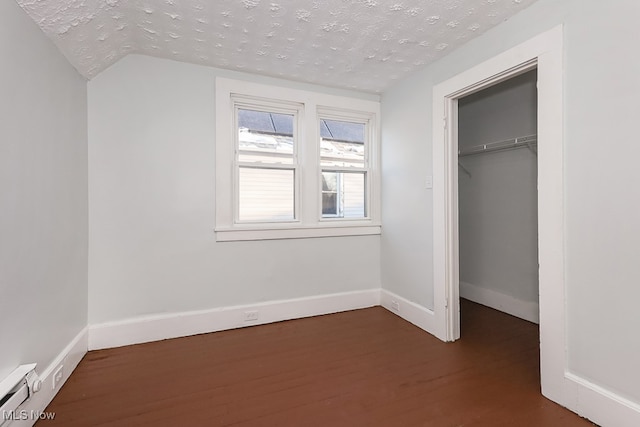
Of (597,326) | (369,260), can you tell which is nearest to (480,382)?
(597,326)

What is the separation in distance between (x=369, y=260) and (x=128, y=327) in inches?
92.8

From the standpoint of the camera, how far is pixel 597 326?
1543 millimetres

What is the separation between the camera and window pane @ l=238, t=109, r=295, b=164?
114 inches

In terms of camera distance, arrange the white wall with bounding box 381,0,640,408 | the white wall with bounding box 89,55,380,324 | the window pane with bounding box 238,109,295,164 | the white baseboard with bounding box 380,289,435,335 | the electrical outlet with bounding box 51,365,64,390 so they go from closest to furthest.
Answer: the white wall with bounding box 381,0,640,408 < the electrical outlet with bounding box 51,365,64,390 < the white wall with bounding box 89,55,380,324 < the white baseboard with bounding box 380,289,435,335 < the window pane with bounding box 238,109,295,164

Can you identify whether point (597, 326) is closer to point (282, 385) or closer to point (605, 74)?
point (605, 74)

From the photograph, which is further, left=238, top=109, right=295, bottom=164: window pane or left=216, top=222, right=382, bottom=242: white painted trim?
left=238, top=109, right=295, bottom=164: window pane

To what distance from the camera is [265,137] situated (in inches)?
117

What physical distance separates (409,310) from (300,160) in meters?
1.86

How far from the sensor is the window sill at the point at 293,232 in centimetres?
273

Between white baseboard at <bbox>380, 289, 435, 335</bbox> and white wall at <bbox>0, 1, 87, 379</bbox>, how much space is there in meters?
2.73

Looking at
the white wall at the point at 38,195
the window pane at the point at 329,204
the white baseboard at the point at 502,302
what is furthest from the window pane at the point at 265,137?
the white baseboard at the point at 502,302
